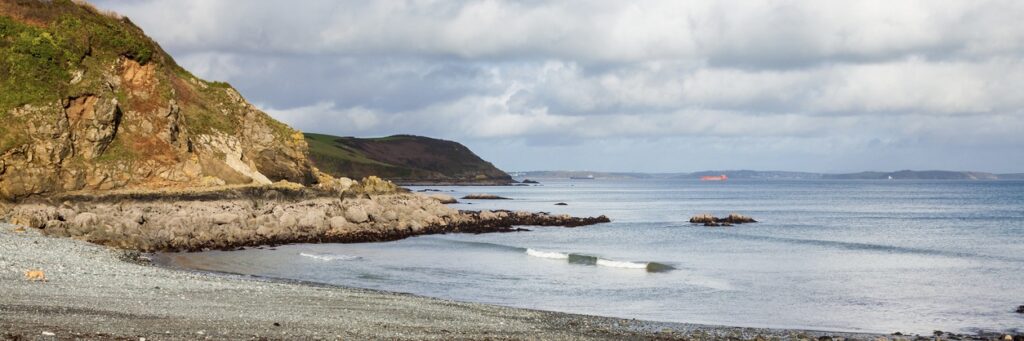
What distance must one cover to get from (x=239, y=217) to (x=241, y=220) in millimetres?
243

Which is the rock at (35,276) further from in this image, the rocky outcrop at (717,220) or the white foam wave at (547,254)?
the rocky outcrop at (717,220)

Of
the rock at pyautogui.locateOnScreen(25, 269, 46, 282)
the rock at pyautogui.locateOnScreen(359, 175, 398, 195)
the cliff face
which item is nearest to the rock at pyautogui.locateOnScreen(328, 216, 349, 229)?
the cliff face

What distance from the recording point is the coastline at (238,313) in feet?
47.7

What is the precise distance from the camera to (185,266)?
32.3 meters

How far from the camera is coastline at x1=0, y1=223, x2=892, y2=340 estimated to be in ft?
47.7

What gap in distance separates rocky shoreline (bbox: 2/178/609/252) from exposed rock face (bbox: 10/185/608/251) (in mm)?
45

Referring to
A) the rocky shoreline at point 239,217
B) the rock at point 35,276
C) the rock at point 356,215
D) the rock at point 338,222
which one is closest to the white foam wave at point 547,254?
the rocky shoreline at point 239,217

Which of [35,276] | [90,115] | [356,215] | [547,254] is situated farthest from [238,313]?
[356,215]

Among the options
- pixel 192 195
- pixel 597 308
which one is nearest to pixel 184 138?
pixel 192 195

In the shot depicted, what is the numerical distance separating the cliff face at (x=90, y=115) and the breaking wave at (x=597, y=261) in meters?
20.0

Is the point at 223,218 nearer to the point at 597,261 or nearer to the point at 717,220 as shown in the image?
the point at 597,261

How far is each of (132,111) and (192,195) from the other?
7.64 meters

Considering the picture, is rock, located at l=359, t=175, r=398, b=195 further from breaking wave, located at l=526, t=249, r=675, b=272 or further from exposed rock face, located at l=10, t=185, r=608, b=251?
breaking wave, located at l=526, t=249, r=675, b=272

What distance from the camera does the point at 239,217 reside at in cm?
4503
